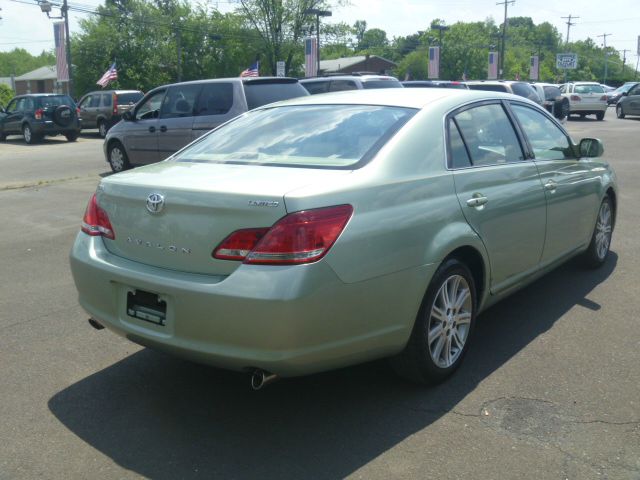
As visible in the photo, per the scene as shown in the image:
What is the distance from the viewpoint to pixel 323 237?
3.01m

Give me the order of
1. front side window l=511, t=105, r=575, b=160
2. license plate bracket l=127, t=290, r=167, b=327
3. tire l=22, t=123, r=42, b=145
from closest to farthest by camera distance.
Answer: license plate bracket l=127, t=290, r=167, b=327
front side window l=511, t=105, r=575, b=160
tire l=22, t=123, r=42, b=145

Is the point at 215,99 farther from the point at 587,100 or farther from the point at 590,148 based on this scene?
the point at 587,100

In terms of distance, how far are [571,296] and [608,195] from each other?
119 cm

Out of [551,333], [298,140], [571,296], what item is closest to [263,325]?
[298,140]

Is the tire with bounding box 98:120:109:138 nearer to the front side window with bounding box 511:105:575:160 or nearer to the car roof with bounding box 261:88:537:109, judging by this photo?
the car roof with bounding box 261:88:537:109

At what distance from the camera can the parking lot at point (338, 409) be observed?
2998 millimetres

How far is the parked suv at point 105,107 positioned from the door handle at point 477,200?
72.2 feet

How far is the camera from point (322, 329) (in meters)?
3.02

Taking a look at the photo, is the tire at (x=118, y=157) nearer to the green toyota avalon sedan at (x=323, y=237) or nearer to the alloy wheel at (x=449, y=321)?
the green toyota avalon sedan at (x=323, y=237)

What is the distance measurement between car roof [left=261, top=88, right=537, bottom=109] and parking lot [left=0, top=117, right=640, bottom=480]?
60.8 inches

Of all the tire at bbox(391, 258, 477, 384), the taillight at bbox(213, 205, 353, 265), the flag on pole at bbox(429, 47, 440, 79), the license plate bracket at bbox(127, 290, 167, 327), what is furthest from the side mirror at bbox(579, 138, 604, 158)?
the flag on pole at bbox(429, 47, 440, 79)

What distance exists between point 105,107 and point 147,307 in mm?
23912

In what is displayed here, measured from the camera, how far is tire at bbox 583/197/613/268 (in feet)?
19.0

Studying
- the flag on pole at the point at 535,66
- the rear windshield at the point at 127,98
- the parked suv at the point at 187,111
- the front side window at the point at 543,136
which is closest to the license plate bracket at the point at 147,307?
the front side window at the point at 543,136
